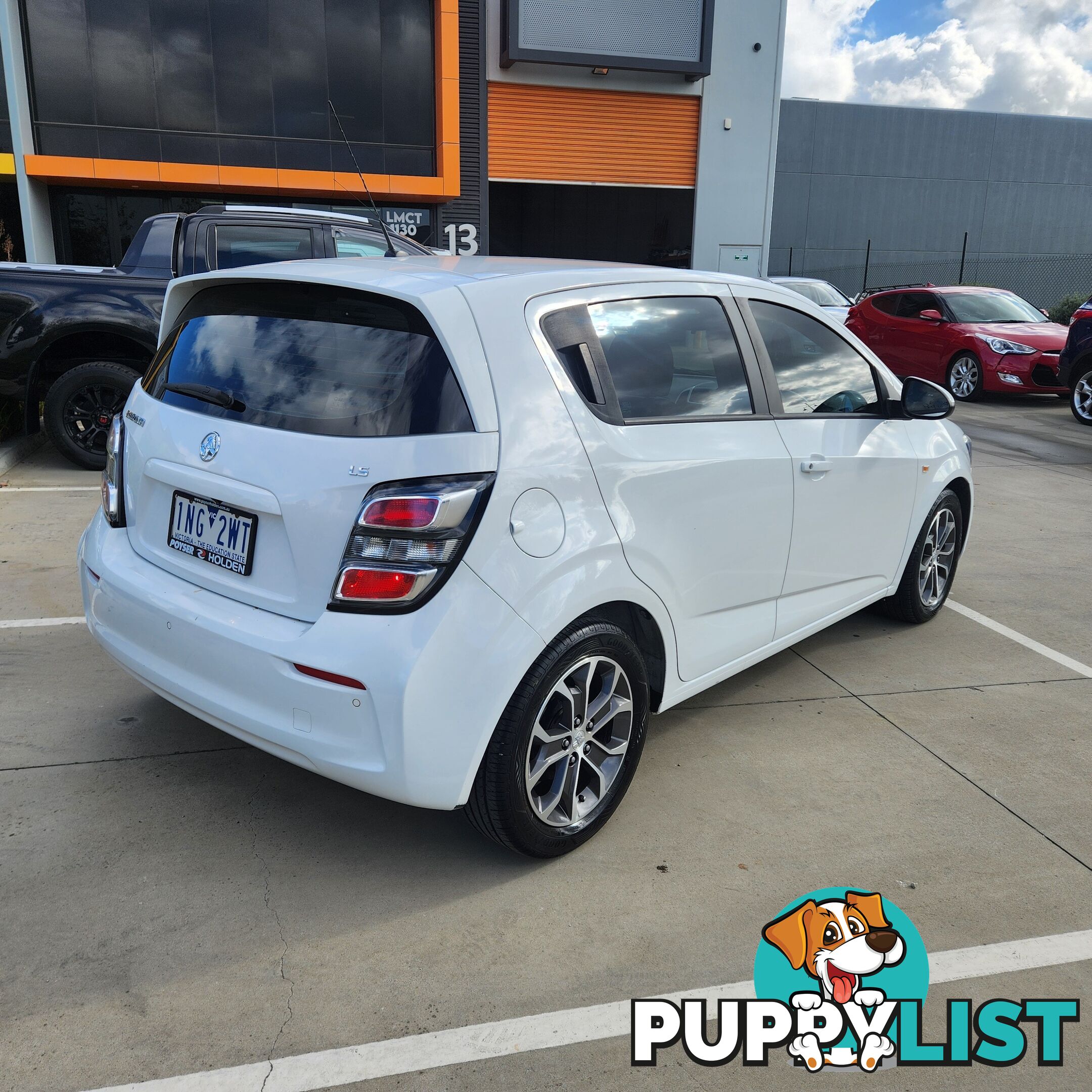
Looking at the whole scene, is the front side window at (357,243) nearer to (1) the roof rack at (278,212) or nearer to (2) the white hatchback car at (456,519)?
(1) the roof rack at (278,212)

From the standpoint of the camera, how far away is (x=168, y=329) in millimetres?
3396

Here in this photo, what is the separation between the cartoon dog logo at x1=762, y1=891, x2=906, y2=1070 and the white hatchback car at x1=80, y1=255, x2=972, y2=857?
0.67 m

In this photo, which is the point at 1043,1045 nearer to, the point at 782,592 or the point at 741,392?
the point at 782,592

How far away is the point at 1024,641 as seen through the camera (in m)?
4.90

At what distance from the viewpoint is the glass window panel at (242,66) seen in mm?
17781

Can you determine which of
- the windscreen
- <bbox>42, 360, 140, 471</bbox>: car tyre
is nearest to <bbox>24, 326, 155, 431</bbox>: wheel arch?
<bbox>42, 360, 140, 471</bbox>: car tyre

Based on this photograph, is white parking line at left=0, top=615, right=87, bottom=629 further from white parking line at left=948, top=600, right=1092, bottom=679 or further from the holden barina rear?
white parking line at left=948, top=600, right=1092, bottom=679

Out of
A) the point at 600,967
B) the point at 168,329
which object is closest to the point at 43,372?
the point at 168,329

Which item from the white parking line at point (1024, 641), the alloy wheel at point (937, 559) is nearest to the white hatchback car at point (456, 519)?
the alloy wheel at point (937, 559)

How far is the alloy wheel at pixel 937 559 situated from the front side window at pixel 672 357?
1780mm

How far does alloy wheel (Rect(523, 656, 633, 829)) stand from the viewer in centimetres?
281

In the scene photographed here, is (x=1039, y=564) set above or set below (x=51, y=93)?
below

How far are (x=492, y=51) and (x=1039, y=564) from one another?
1790cm

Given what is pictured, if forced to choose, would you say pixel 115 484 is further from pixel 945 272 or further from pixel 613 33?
pixel 945 272
